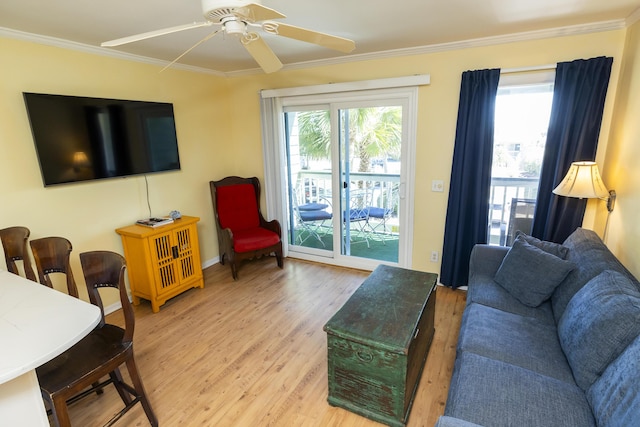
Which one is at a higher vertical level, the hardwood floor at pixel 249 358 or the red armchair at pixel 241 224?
the red armchair at pixel 241 224

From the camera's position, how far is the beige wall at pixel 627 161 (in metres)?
2.14

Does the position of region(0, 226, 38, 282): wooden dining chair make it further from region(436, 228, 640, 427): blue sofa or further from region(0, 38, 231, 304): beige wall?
region(436, 228, 640, 427): blue sofa

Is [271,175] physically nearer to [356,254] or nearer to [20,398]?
[356,254]

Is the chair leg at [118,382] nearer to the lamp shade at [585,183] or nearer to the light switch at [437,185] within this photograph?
the light switch at [437,185]

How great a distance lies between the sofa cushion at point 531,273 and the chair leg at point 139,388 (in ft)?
7.75

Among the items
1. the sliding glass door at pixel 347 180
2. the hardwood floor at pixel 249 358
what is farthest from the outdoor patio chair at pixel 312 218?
the hardwood floor at pixel 249 358

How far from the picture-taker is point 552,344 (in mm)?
1792

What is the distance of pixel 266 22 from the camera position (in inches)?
61.6

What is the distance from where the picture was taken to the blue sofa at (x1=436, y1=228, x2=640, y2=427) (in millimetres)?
1308

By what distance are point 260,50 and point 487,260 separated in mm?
2227

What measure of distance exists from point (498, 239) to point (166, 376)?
3180 mm

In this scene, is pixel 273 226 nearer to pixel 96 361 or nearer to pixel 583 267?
pixel 96 361

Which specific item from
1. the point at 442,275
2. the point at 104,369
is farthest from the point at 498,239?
the point at 104,369

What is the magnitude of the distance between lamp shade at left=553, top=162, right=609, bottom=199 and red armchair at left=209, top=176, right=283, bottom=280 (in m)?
2.77
